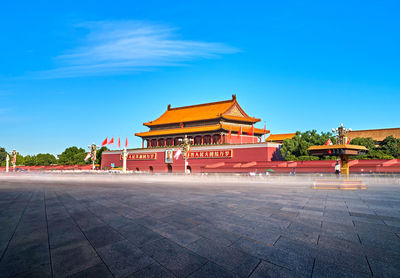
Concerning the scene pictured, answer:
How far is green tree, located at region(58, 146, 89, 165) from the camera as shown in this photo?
5646 centimetres

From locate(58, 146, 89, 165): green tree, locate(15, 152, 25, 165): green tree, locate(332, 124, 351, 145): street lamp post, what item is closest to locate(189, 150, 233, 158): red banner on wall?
locate(332, 124, 351, 145): street lamp post

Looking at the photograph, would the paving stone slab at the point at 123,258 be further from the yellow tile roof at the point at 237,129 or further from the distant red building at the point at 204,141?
the yellow tile roof at the point at 237,129

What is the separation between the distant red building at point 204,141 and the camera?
33219 mm

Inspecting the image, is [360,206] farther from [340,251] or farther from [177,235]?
[177,235]

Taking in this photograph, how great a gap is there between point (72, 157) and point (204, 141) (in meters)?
40.5

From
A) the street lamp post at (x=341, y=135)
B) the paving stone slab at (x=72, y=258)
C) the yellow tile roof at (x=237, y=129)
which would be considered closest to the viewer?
the paving stone slab at (x=72, y=258)

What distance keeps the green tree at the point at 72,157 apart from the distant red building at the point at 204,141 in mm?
13279

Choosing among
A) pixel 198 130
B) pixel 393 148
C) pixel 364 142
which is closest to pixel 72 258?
pixel 198 130

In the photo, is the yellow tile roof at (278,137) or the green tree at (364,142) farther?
the yellow tile roof at (278,137)

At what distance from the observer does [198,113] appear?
44.8m

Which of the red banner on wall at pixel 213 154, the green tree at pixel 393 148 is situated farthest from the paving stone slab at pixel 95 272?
the green tree at pixel 393 148

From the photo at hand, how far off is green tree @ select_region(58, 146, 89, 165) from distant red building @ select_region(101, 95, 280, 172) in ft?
43.6

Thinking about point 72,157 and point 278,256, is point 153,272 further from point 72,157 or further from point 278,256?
point 72,157

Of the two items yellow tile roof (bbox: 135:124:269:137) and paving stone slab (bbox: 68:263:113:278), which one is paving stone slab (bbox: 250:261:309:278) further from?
yellow tile roof (bbox: 135:124:269:137)
